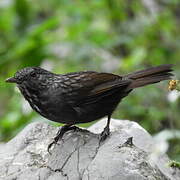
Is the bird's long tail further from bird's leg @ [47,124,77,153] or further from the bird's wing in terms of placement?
bird's leg @ [47,124,77,153]

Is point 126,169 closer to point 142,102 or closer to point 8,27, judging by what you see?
point 142,102

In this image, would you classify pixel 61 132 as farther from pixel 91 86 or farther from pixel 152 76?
pixel 152 76

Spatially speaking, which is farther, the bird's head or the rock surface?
the bird's head

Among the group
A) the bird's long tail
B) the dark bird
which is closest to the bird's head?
the dark bird

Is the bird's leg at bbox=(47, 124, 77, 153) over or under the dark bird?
under

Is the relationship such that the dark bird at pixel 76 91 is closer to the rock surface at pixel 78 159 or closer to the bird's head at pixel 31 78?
the bird's head at pixel 31 78

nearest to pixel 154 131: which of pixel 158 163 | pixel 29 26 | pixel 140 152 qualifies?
pixel 158 163

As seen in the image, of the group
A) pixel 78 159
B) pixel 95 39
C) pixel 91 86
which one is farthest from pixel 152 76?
pixel 95 39

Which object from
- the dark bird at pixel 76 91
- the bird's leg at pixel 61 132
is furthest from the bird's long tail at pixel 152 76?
the bird's leg at pixel 61 132
